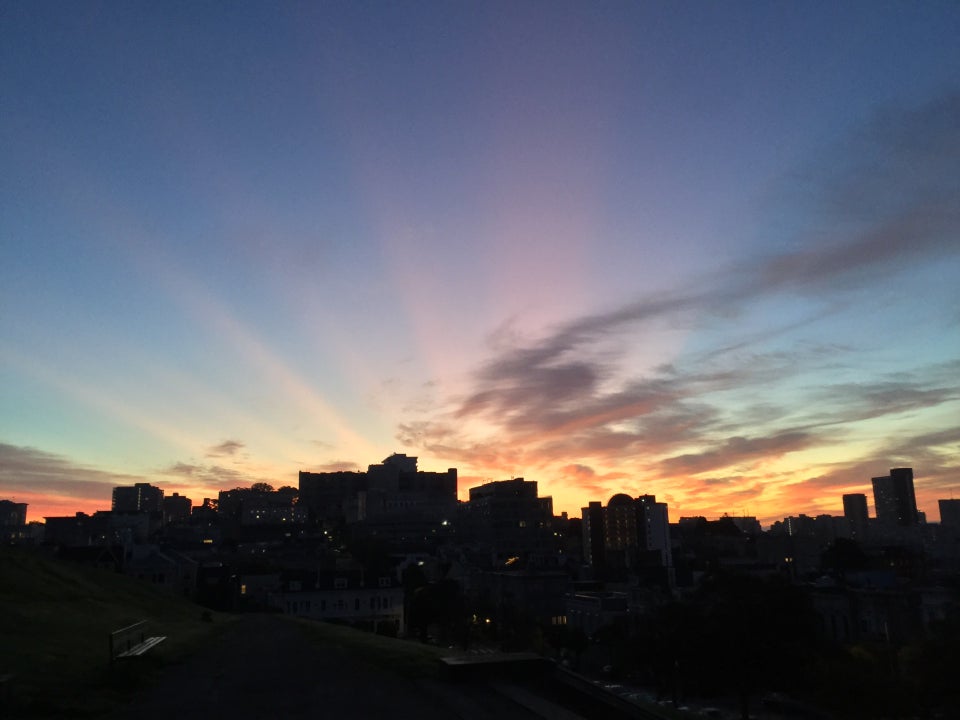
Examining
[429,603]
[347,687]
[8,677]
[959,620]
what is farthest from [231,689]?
[429,603]

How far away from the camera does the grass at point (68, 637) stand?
16703 mm

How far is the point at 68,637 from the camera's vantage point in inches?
1126

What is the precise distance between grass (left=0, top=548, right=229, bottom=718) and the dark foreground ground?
1.05m

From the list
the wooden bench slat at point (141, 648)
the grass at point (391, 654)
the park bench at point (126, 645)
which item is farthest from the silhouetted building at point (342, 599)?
the park bench at point (126, 645)

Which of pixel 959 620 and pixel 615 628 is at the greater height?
pixel 959 620

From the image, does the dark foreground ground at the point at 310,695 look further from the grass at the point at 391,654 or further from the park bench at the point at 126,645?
the park bench at the point at 126,645

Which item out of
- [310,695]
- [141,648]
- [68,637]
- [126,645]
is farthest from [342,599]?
[310,695]

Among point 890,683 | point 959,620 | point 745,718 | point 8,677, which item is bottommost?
point 745,718

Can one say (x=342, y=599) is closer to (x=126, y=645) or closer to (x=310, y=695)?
(x=126, y=645)

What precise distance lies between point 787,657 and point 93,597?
2005 inches

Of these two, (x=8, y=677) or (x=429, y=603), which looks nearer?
(x=8, y=677)

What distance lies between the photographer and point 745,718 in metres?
Answer: 49.7

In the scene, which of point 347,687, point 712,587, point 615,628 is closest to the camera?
point 347,687

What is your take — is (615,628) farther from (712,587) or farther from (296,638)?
(296,638)
